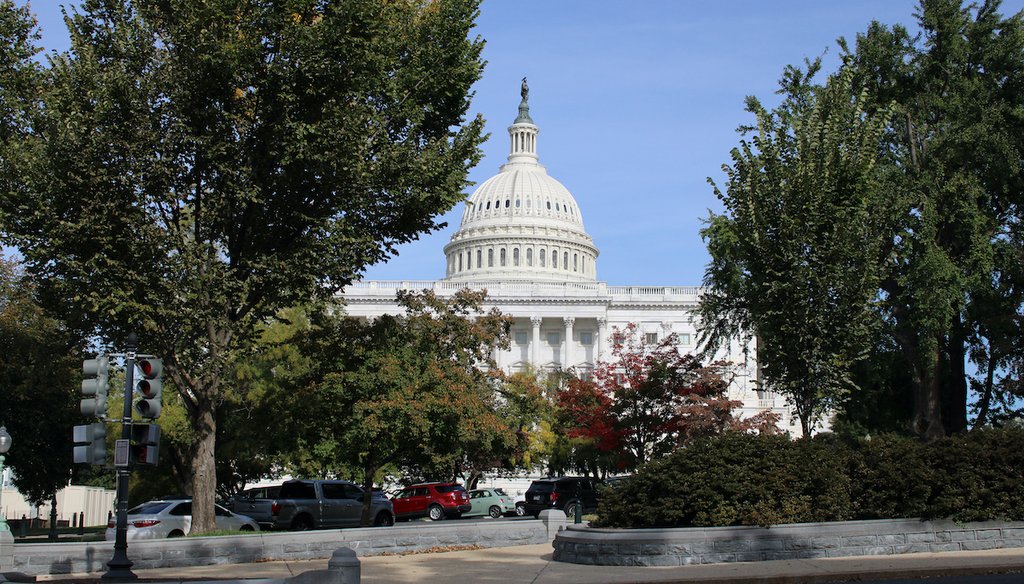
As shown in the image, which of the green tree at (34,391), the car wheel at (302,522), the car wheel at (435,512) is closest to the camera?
the car wheel at (302,522)

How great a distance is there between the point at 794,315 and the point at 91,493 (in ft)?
186

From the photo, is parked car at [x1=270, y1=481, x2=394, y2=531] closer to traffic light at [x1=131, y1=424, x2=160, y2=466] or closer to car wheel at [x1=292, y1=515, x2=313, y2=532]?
car wheel at [x1=292, y1=515, x2=313, y2=532]

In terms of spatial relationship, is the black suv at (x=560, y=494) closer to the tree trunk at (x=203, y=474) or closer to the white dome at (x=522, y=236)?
the tree trunk at (x=203, y=474)

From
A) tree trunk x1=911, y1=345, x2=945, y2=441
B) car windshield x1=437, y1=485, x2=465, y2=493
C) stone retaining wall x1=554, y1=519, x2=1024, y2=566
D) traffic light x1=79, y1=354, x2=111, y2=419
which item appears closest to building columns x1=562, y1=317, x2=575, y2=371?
car windshield x1=437, y1=485, x2=465, y2=493

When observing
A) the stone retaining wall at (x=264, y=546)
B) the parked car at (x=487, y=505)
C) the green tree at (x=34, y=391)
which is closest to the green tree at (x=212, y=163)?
the stone retaining wall at (x=264, y=546)

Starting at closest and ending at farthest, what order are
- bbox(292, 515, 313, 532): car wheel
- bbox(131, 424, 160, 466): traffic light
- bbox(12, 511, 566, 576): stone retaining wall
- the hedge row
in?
1. bbox(131, 424, 160, 466): traffic light
2. the hedge row
3. bbox(12, 511, 566, 576): stone retaining wall
4. bbox(292, 515, 313, 532): car wheel

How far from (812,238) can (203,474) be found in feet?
49.8

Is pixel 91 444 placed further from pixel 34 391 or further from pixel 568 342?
pixel 568 342

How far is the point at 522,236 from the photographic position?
144125 millimetres

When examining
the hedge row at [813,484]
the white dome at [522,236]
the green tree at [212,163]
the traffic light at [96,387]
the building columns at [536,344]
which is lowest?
the hedge row at [813,484]

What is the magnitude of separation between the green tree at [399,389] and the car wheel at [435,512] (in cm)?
342

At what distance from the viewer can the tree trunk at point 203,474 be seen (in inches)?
1030

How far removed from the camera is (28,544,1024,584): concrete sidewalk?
56.6 ft

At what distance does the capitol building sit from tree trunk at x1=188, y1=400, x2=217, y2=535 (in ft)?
188
